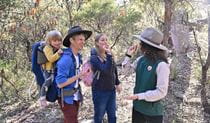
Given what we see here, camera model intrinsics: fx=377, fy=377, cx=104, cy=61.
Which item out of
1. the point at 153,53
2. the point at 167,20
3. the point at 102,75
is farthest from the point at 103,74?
the point at 167,20

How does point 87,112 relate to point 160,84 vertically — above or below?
below

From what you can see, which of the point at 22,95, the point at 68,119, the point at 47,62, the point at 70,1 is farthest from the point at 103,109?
the point at 70,1

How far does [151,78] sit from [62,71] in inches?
32.6

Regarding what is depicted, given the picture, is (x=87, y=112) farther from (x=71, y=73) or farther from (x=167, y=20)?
(x=167, y=20)

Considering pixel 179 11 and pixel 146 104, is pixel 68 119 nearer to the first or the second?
pixel 146 104

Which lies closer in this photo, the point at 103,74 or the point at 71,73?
the point at 71,73

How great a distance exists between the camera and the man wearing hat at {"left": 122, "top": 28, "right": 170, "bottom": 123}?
319cm

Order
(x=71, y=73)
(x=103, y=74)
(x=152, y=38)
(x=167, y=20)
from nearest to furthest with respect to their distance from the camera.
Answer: (x=152, y=38) → (x=71, y=73) → (x=103, y=74) → (x=167, y=20)

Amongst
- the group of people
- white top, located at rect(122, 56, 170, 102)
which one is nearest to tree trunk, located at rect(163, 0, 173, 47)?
the group of people

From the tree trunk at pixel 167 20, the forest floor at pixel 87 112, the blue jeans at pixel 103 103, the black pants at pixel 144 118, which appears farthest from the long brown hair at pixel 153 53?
the tree trunk at pixel 167 20

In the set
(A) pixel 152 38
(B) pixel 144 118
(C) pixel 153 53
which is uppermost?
(A) pixel 152 38

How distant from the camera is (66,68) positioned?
3.49m

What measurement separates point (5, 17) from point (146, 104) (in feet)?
18.3

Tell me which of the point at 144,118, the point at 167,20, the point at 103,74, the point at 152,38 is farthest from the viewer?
the point at 167,20
